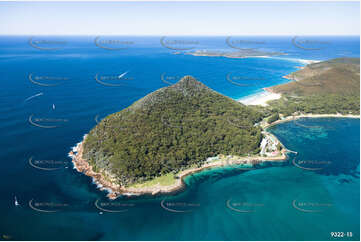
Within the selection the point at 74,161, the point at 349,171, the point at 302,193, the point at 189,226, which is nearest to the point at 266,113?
the point at 349,171

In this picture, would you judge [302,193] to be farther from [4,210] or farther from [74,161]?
[4,210]

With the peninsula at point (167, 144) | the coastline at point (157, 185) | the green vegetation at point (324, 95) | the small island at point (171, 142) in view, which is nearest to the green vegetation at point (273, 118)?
the small island at point (171, 142)

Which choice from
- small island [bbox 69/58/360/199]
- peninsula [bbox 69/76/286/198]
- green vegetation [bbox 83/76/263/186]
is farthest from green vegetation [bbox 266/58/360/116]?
peninsula [bbox 69/76/286/198]

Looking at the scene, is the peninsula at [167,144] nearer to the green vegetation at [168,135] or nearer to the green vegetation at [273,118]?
the green vegetation at [168,135]

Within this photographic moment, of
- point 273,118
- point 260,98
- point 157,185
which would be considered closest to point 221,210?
point 157,185

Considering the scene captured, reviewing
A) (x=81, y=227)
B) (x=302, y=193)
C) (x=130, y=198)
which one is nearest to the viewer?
(x=81, y=227)

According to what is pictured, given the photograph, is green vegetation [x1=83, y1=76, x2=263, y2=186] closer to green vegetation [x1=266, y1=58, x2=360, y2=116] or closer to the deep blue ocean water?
the deep blue ocean water
